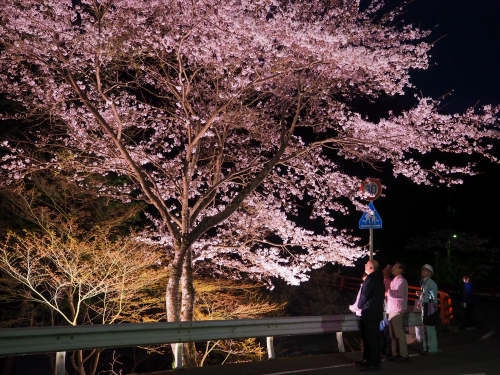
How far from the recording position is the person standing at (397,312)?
7.97m

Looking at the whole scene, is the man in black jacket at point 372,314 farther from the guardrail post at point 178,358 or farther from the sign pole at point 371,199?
the guardrail post at point 178,358

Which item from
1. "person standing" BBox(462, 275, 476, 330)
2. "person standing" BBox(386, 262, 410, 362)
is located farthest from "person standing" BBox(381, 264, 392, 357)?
"person standing" BBox(462, 275, 476, 330)

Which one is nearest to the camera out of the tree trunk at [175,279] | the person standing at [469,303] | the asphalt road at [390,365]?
the asphalt road at [390,365]

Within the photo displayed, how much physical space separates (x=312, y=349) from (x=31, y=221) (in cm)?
1308

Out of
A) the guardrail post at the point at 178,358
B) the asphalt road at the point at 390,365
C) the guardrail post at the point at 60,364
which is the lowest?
the asphalt road at the point at 390,365

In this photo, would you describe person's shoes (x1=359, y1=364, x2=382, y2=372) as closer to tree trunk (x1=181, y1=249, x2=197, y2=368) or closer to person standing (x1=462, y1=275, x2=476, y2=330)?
tree trunk (x1=181, y1=249, x2=197, y2=368)

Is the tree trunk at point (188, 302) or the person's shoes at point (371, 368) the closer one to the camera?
the person's shoes at point (371, 368)

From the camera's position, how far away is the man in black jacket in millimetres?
7016

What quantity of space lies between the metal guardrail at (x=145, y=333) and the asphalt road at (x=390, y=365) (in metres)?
0.46

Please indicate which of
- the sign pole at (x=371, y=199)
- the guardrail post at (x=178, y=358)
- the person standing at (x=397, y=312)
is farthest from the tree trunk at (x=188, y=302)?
the person standing at (x=397, y=312)

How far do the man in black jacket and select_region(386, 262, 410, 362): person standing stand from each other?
102 cm

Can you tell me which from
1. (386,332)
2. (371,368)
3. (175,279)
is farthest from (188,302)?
(371,368)

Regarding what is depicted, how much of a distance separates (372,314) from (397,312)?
4.16 ft

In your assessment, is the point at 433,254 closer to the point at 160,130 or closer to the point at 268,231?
the point at 268,231
